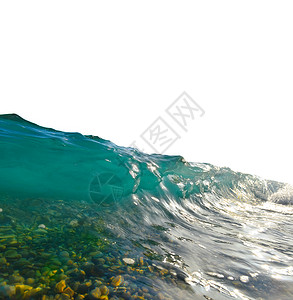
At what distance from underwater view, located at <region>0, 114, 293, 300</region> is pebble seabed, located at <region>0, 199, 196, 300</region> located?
1cm

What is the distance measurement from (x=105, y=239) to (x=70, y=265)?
109cm

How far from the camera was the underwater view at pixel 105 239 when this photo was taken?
221 cm

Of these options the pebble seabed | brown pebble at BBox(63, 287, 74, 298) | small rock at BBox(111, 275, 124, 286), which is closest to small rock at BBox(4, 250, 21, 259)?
the pebble seabed

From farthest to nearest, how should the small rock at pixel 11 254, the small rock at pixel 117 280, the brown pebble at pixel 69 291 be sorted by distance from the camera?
the small rock at pixel 11 254, the small rock at pixel 117 280, the brown pebble at pixel 69 291

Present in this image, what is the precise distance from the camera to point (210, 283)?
2.59m

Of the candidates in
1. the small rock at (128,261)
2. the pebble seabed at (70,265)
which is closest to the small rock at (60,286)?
the pebble seabed at (70,265)

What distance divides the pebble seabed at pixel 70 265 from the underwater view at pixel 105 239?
0.01 metres

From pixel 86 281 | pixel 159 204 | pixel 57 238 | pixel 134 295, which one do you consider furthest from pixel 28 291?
pixel 159 204

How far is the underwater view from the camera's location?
2.21 metres

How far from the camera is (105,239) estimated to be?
11.4ft

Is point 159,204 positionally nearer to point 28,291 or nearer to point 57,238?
point 57,238

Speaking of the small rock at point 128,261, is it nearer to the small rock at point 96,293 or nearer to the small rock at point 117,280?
the small rock at point 117,280

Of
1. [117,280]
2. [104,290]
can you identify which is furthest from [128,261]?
[104,290]

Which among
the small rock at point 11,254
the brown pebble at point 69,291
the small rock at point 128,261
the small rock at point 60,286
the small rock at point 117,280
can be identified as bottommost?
the small rock at point 11,254
